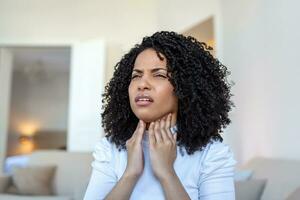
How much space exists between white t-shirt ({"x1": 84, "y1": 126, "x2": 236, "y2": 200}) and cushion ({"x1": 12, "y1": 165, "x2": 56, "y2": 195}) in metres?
1.94

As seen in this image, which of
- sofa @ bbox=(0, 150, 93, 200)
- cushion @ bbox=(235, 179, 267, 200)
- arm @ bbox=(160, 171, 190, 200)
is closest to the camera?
arm @ bbox=(160, 171, 190, 200)

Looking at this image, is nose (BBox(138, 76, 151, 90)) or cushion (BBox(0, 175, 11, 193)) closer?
nose (BBox(138, 76, 151, 90))

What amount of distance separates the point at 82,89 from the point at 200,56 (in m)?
3.80

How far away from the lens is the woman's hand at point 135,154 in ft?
2.70

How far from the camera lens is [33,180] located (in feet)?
8.68

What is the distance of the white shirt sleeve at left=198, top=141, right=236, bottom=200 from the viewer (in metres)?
0.81

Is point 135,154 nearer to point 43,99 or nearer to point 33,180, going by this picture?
point 33,180

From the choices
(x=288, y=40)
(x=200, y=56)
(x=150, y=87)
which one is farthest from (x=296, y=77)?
(x=150, y=87)

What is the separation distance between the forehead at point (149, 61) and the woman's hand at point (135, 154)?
0.14 meters

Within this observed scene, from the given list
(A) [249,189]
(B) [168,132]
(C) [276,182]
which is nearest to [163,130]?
(B) [168,132]

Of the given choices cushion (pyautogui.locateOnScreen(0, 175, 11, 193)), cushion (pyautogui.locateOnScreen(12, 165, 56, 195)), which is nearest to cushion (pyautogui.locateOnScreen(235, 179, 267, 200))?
cushion (pyautogui.locateOnScreen(12, 165, 56, 195))

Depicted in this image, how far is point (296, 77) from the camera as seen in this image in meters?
2.09

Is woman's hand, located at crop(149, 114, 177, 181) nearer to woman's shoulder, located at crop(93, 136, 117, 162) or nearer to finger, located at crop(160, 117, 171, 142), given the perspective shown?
finger, located at crop(160, 117, 171, 142)

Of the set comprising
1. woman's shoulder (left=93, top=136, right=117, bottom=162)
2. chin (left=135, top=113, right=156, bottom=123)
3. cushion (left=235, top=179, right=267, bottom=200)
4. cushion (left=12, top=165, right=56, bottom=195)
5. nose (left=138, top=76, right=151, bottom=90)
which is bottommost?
cushion (left=12, top=165, right=56, bottom=195)
